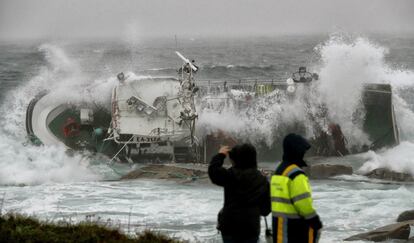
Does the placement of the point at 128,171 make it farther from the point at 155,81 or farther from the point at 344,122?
the point at 344,122

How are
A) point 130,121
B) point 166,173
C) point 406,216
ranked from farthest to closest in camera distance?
point 130,121 → point 166,173 → point 406,216

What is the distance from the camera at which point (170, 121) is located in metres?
21.4

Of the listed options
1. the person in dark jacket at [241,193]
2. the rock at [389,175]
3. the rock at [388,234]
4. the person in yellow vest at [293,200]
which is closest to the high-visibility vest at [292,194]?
the person in yellow vest at [293,200]

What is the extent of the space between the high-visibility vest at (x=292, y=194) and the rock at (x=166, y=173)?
12325mm

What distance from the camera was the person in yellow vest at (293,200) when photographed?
6.05 m

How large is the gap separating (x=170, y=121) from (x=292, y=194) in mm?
15448

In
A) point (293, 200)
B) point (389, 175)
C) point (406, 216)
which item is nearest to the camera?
point (293, 200)

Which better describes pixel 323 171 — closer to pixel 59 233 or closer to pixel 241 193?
pixel 59 233

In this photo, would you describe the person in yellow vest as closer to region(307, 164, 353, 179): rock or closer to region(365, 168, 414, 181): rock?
region(307, 164, 353, 179): rock

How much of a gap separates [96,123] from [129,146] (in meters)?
2.22

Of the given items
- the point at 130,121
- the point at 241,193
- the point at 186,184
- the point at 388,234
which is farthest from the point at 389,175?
the point at 241,193

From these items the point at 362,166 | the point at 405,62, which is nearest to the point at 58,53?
the point at 362,166

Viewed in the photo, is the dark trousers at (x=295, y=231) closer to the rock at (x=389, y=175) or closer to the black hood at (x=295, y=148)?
the black hood at (x=295, y=148)

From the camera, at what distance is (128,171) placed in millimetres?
20719
